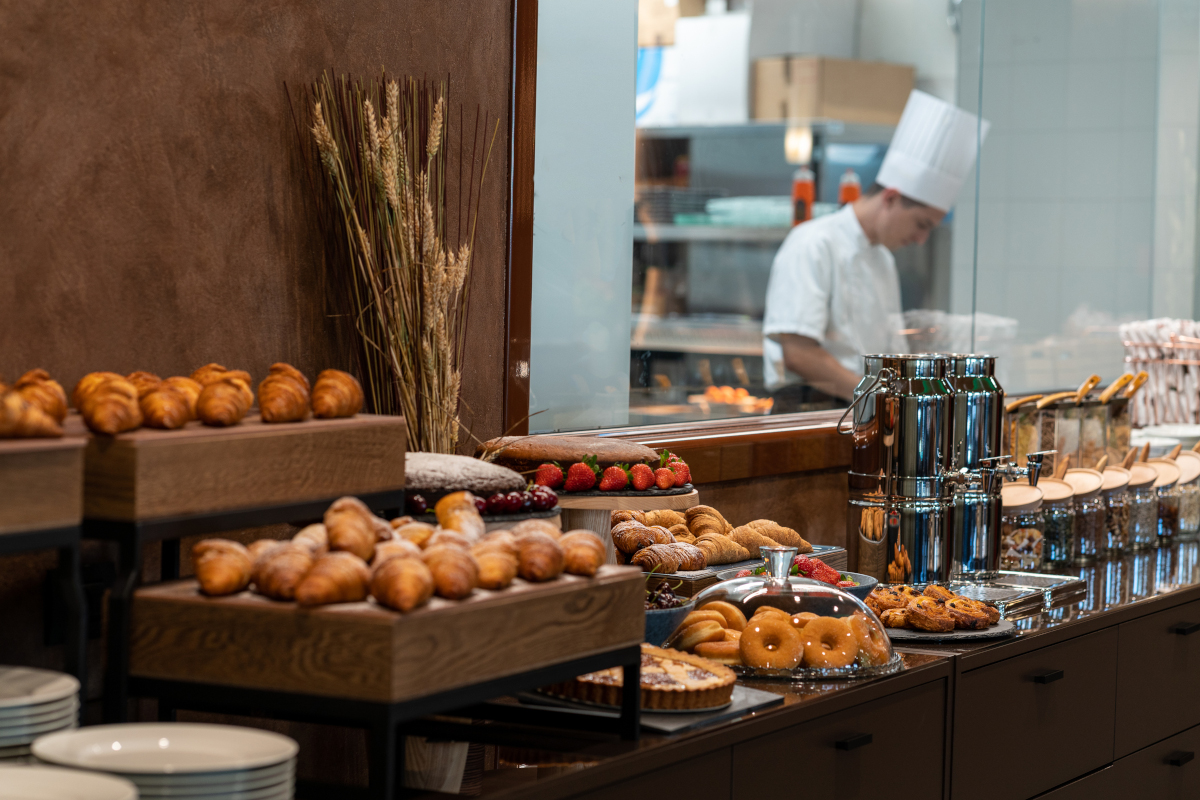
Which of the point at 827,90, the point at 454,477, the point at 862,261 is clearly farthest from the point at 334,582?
the point at 827,90

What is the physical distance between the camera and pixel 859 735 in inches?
72.4

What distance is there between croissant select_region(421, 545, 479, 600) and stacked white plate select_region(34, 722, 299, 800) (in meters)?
0.19

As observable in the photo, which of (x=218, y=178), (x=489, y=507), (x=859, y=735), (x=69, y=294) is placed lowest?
(x=859, y=735)

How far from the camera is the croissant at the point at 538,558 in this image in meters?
1.37

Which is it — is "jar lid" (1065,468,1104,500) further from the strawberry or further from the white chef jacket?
the strawberry

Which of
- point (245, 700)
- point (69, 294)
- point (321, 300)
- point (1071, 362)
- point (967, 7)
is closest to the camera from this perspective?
point (245, 700)

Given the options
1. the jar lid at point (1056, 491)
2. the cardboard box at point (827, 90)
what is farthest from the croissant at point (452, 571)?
the cardboard box at point (827, 90)

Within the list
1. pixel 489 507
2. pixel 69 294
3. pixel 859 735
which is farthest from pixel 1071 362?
pixel 69 294

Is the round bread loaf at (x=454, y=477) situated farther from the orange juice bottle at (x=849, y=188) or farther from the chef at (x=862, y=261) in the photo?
the orange juice bottle at (x=849, y=188)

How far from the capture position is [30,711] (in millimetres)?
1231

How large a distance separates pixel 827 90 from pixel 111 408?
4.05m

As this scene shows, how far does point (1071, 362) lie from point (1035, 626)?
2.04 meters

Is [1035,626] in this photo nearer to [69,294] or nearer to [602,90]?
[602,90]

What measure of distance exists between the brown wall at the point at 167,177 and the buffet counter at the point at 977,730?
63cm
